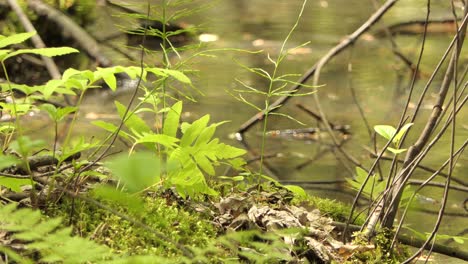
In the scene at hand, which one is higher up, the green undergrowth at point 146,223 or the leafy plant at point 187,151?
the leafy plant at point 187,151

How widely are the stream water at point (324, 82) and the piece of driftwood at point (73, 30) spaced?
0.27 metres

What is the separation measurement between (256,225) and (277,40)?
738 cm

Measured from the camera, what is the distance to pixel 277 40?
9.89m

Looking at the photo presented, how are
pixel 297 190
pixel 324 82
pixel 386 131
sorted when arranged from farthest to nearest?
pixel 324 82
pixel 297 190
pixel 386 131

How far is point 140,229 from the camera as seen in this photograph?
2465 mm

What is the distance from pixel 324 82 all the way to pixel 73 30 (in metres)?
2.63

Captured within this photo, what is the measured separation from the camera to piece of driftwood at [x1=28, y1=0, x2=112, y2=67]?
6.20 metres

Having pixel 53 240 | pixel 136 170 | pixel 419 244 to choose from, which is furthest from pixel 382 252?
pixel 136 170

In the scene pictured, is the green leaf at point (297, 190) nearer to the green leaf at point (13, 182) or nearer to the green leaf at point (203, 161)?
the green leaf at point (203, 161)

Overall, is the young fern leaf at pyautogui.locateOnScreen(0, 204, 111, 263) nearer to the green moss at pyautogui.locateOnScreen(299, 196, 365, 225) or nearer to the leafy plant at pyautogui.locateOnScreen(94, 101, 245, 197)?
the leafy plant at pyautogui.locateOnScreen(94, 101, 245, 197)

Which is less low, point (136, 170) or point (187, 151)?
point (136, 170)

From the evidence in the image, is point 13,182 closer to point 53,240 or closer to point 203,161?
point 203,161

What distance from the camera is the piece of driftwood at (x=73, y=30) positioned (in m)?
6.20

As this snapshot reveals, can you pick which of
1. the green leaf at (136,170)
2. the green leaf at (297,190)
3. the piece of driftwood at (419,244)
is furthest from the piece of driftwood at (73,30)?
the green leaf at (136,170)
